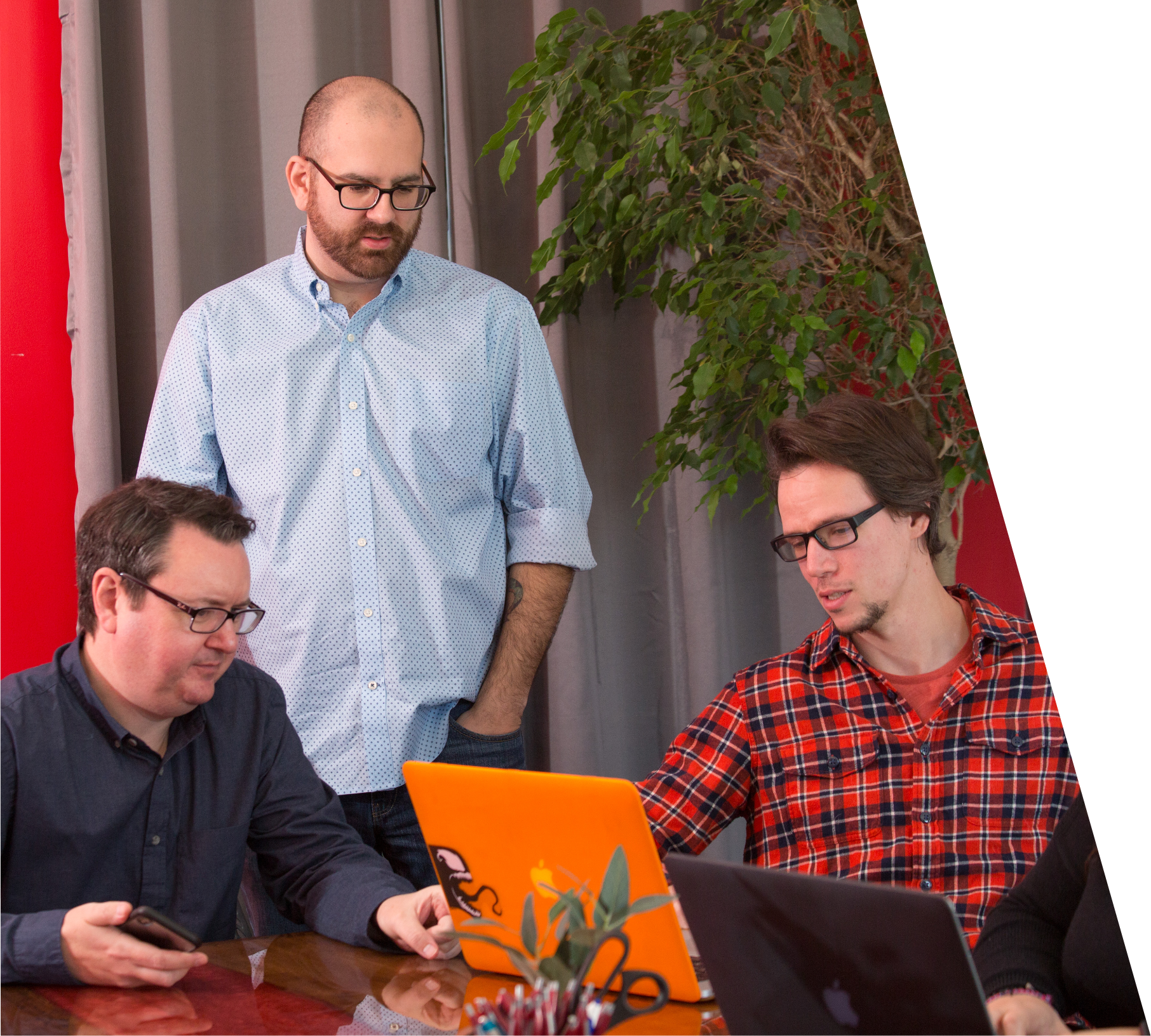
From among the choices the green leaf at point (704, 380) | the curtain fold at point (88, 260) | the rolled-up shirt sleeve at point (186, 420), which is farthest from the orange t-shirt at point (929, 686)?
the curtain fold at point (88, 260)

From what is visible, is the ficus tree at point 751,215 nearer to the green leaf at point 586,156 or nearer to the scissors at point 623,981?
the green leaf at point 586,156

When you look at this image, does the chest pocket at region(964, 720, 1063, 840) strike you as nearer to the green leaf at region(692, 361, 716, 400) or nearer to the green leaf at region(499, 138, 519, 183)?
the green leaf at region(692, 361, 716, 400)

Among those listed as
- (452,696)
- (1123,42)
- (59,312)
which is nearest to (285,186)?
(59,312)

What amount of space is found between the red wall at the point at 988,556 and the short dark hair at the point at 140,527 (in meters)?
1.81

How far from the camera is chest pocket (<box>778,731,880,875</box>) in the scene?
1.60 meters

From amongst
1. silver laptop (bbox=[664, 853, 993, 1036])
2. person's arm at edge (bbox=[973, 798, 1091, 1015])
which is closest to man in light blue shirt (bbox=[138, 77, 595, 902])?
person's arm at edge (bbox=[973, 798, 1091, 1015])

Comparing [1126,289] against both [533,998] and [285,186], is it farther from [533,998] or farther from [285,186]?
[285,186]

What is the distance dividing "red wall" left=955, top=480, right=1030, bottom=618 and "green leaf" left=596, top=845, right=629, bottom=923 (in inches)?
85.6

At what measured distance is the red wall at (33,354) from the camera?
244 centimetres

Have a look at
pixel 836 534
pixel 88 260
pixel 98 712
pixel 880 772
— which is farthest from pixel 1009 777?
pixel 88 260

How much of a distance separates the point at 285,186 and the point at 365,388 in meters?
0.63

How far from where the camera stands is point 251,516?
2156 millimetres

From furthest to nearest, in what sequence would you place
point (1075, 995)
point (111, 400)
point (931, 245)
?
point (111, 400) < point (1075, 995) < point (931, 245)

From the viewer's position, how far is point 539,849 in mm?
1168
